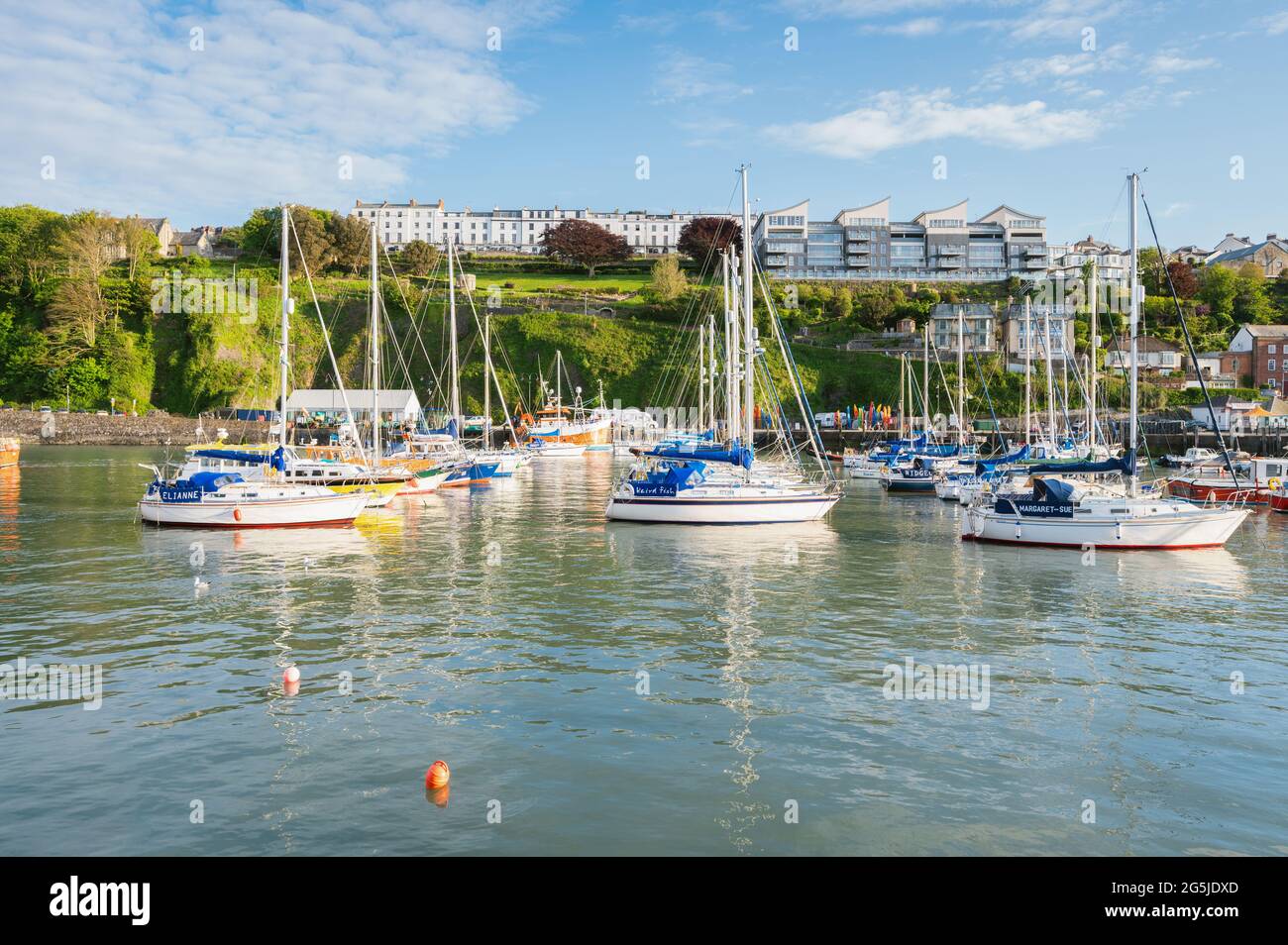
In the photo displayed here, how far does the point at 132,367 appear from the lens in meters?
124

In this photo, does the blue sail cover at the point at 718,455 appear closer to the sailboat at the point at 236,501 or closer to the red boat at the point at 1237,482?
the sailboat at the point at 236,501

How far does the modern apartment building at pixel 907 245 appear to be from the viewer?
164000 mm

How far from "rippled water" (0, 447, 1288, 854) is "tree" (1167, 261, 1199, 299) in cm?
11832

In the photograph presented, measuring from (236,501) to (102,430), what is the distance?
82.6 meters

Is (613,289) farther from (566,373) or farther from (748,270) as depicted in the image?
(748,270)

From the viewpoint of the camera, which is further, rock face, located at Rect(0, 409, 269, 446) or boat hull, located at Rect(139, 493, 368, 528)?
rock face, located at Rect(0, 409, 269, 446)

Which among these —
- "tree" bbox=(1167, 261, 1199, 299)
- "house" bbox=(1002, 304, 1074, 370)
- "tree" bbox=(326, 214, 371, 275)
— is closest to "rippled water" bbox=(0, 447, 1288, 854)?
"house" bbox=(1002, 304, 1074, 370)

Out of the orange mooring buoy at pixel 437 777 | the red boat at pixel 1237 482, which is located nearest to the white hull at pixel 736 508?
the red boat at pixel 1237 482

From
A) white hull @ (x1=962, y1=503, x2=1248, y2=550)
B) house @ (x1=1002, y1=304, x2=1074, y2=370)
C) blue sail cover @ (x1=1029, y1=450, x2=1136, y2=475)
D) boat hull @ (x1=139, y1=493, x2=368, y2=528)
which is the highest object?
house @ (x1=1002, y1=304, x2=1074, y2=370)

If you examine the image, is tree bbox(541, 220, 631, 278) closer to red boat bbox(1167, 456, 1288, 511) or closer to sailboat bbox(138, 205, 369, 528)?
red boat bbox(1167, 456, 1288, 511)

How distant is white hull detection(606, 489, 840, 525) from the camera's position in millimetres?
37656

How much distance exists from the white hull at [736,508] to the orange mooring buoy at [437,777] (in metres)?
26.5

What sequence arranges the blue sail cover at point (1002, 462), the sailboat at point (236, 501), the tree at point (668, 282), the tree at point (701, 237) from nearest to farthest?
1. the sailboat at point (236, 501)
2. the blue sail cover at point (1002, 462)
3. the tree at point (668, 282)
4. the tree at point (701, 237)
